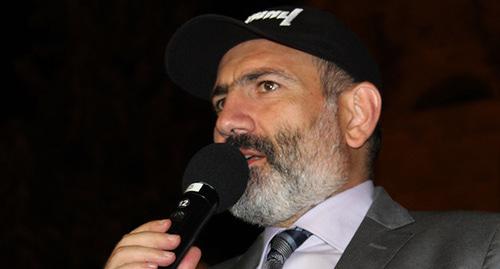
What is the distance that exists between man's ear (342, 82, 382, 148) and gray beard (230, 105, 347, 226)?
0.04 meters

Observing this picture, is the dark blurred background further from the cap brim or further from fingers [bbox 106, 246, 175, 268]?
fingers [bbox 106, 246, 175, 268]

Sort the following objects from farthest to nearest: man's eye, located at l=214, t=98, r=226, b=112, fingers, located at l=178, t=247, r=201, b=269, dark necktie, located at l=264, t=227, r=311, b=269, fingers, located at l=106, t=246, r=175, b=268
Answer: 1. man's eye, located at l=214, t=98, r=226, b=112
2. dark necktie, located at l=264, t=227, r=311, b=269
3. fingers, located at l=178, t=247, r=201, b=269
4. fingers, located at l=106, t=246, r=175, b=268

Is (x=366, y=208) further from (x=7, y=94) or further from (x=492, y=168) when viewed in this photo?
(x=7, y=94)

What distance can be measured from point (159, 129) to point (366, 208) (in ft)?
7.25

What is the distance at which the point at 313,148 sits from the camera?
6.05 ft

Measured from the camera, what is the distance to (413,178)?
9.87ft

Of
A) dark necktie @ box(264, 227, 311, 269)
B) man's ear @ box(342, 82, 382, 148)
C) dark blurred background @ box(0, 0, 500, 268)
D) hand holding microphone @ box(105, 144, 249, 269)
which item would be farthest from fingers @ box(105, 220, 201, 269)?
dark blurred background @ box(0, 0, 500, 268)

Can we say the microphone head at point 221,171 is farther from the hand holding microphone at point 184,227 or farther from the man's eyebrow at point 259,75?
the man's eyebrow at point 259,75

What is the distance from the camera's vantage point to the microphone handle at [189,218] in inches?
50.3

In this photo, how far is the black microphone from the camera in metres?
1.29

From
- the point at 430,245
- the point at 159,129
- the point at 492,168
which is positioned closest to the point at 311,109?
the point at 430,245

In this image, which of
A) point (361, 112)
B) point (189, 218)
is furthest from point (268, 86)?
point (189, 218)

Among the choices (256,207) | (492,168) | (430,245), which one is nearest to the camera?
(430,245)

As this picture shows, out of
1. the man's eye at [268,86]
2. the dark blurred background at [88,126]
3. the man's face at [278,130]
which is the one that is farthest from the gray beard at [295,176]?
the dark blurred background at [88,126]
